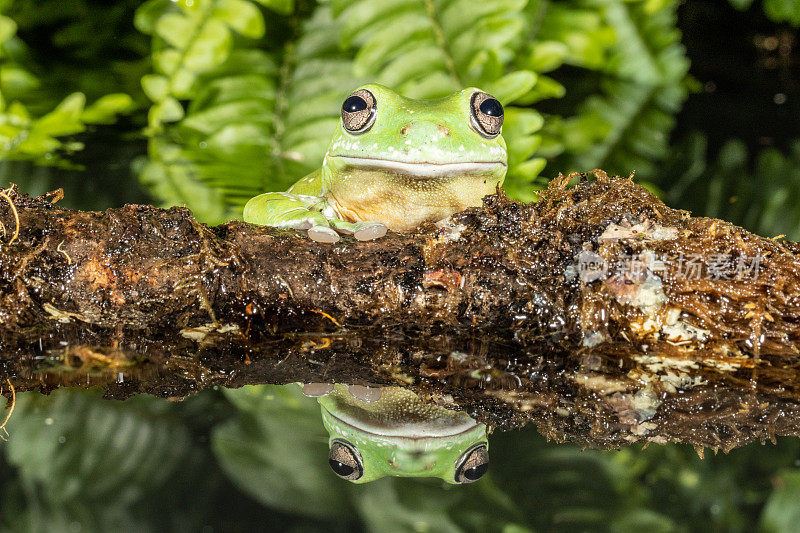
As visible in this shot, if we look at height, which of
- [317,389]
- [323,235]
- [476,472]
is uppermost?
[323,235]

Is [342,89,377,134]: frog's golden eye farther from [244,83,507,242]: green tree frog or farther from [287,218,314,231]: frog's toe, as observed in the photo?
[287,218,314,231]: frog's toe

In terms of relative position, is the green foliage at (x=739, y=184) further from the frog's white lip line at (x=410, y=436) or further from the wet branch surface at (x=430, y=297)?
the frog's white lip line at (x=410, y=436)

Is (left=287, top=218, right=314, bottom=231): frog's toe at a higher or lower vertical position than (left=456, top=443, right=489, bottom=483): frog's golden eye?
higher

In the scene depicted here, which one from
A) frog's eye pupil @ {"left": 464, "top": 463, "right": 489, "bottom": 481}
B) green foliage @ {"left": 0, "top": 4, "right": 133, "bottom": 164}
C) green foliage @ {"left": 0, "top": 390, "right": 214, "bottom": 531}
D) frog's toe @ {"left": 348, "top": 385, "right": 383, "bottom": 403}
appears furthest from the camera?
green foliage @ {"left": 0, "top": 4, "right": 133, "bottom": 164}

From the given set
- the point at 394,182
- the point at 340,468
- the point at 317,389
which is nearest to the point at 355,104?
the point at 394,182

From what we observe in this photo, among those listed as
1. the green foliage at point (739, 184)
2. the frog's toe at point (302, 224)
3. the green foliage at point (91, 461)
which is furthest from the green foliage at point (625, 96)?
the green foliage at point (91, 461)

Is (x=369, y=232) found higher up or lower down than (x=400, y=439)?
higher up

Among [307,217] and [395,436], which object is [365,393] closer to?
[395,436]

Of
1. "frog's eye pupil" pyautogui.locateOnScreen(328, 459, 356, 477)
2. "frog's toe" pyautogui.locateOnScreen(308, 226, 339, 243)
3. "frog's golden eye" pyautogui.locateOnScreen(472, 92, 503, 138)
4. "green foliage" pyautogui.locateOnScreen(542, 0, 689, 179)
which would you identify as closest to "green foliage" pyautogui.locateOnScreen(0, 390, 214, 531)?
"frog's eye pupil" pyautogui.locateOnScreen(328, 459, 356, 477)

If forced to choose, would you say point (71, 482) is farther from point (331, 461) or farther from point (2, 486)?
point (331, 461)
